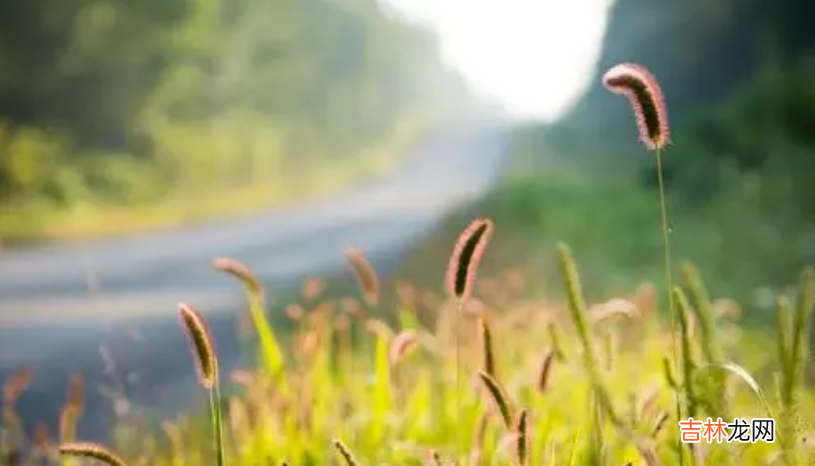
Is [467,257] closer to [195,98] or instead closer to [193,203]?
[195,98]

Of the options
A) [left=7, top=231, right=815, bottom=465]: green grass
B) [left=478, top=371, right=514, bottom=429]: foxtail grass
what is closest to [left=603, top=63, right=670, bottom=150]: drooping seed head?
[left=7, top=231, right=815, bottom=465]: green grass

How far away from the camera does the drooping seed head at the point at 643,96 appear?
2.79 feet

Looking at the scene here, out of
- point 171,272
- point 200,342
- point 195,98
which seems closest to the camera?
point 200,342

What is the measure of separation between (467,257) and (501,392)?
11cm

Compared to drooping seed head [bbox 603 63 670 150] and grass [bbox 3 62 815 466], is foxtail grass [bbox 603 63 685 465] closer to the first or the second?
drooping seed head [bbox 603 63 670 150]

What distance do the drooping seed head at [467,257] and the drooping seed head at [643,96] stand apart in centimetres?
14

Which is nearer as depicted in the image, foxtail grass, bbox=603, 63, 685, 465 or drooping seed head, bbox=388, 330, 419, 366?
foxtail grass, bbox=603, 63, 685, 465

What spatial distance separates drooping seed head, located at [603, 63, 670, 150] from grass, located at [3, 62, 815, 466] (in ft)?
0.38

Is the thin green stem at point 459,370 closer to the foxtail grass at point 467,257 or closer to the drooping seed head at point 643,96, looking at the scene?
the foxtail grass at point 467,257

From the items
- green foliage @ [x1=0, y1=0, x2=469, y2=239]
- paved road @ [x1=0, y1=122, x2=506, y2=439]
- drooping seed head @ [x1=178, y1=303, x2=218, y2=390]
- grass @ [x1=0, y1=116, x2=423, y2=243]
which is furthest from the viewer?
grass @ [x1=0, y1=116, x2=423, y2=243]

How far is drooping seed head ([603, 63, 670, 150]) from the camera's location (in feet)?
2.79

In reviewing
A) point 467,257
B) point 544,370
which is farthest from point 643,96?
point 544,370

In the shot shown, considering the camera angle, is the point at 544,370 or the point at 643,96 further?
the point at 544,370

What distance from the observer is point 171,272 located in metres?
4.37
